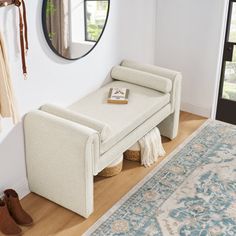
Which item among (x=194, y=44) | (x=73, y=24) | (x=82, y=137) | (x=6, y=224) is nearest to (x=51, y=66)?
(x=73, y=24)

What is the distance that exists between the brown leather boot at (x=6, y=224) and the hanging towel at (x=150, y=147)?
1230 mm

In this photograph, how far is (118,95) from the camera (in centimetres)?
357

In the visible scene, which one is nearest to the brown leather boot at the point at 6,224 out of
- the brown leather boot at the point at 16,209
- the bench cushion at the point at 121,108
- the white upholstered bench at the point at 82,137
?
the brown leather boot at the point at 16,209

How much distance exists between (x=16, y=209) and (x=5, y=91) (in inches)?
→ 33.1

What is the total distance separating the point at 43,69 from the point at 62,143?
594 mm

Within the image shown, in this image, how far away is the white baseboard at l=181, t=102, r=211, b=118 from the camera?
4.41 meters

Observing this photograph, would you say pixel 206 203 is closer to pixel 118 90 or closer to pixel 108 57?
pixel 118 90

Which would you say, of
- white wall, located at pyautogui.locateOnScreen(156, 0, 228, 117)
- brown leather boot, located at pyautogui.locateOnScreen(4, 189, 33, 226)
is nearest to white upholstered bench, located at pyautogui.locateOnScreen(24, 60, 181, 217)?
brown leather boot, located at pyautogui.locateOnScreen(4, 189, 33, 226)

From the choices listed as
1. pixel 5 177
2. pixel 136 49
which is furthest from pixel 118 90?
pixel 5 177

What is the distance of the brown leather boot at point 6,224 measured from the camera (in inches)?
112

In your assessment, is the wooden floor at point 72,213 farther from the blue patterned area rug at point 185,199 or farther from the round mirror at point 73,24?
the round mirror at point 73,24

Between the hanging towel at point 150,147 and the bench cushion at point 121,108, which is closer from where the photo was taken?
the bench cushion at point 121,108

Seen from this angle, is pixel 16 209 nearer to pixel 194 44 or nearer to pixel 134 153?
pixel 134 153

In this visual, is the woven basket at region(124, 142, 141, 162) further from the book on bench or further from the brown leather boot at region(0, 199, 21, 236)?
the brown leather boot at region(0, 199, 21, 236)
